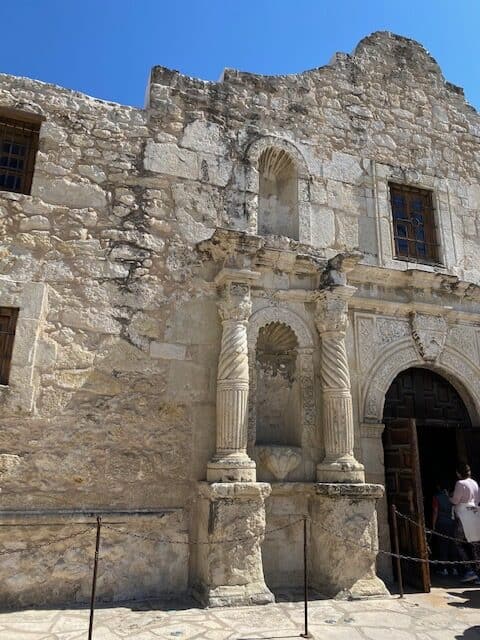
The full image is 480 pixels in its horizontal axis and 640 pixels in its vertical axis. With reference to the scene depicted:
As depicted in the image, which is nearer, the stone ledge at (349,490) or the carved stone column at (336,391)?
the stone ledge at (349,490)

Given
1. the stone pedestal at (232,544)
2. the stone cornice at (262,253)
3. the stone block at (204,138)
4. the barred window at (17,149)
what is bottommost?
the stone pedestal at (232,544)

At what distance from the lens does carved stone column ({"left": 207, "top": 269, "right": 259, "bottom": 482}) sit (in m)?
5.10

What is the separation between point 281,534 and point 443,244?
4.49m

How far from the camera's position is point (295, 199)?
6.70 meters

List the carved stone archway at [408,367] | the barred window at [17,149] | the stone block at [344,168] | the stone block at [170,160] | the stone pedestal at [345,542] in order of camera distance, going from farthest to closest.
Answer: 1. the stone block at [344,168]
2. the carved stone archway at [408,367]
3. the stone block at [170,160]
4. the barred window at [17,149]
5. the stone pedestal at [345,542]

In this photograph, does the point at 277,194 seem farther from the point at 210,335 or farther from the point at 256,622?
the point at 256,622

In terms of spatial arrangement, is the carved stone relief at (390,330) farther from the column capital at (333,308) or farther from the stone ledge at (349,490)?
the stone ledge at (349,490)

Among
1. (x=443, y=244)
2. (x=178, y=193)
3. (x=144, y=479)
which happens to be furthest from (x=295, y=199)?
(x=144, y=479)

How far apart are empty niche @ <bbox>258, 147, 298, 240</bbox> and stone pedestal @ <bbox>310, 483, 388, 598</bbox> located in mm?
3096

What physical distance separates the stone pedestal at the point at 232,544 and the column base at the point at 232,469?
82 millimetres

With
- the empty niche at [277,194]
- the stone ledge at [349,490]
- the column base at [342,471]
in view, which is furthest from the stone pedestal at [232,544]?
the empty niche at [277,194]

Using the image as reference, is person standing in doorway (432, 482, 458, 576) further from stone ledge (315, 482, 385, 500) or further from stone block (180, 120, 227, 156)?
stone block (180, 120, 227, 156)

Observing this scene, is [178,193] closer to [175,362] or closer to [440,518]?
[175,362]

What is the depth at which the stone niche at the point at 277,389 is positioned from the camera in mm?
5961
